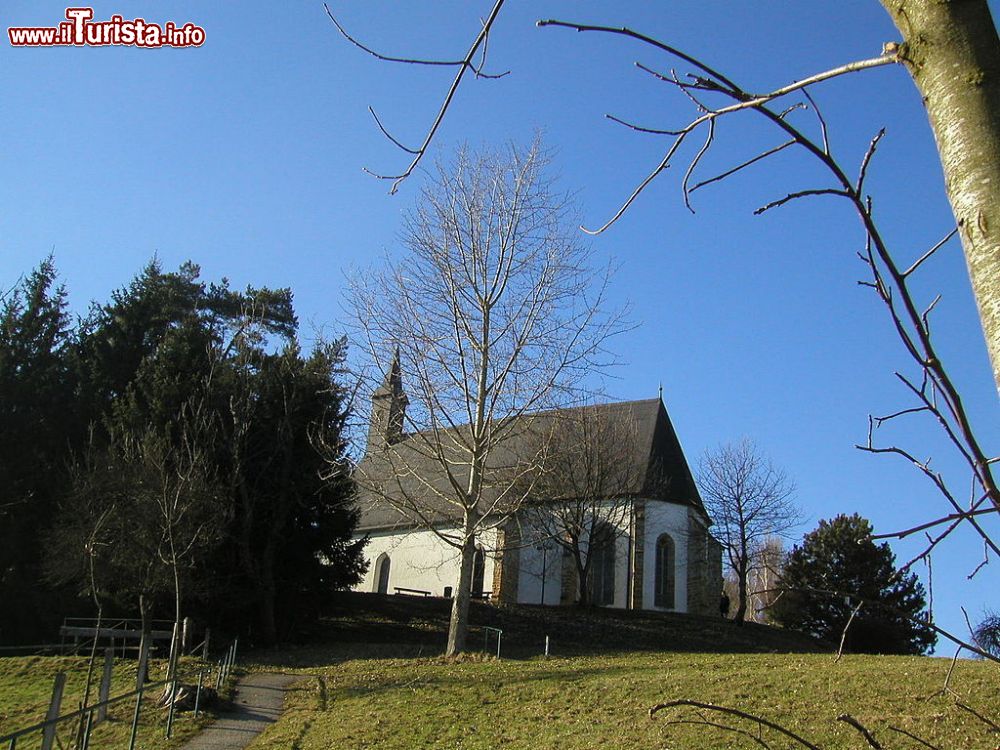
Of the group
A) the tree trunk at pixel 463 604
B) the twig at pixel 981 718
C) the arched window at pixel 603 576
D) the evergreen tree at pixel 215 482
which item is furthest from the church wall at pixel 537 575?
the twig at pixel 981 718

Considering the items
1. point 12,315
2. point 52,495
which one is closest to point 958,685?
point 52,495

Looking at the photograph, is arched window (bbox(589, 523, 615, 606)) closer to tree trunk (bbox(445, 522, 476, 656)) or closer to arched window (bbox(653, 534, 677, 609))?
arched window (bbox(653, 534, 677, 609))

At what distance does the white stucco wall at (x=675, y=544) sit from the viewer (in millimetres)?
32491

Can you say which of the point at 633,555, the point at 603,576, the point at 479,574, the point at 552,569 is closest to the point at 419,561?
the point at 479,574

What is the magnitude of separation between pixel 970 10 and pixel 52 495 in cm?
2797

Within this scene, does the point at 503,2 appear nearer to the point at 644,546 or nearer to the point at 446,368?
the point at 446,368

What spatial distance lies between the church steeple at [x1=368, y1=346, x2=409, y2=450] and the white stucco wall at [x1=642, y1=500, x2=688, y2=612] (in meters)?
16.4

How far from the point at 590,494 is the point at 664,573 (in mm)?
5249

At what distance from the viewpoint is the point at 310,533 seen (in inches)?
954

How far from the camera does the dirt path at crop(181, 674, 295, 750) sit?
1124 centimetres

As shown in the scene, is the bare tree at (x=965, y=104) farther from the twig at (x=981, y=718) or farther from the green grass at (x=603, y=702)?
the green grass at (x=603, y=702)

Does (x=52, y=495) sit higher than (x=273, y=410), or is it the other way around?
(x=273, y=410)

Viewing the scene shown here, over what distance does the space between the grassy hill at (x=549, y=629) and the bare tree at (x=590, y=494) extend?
102 inches

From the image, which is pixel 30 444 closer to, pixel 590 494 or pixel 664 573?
pixel 590 494
